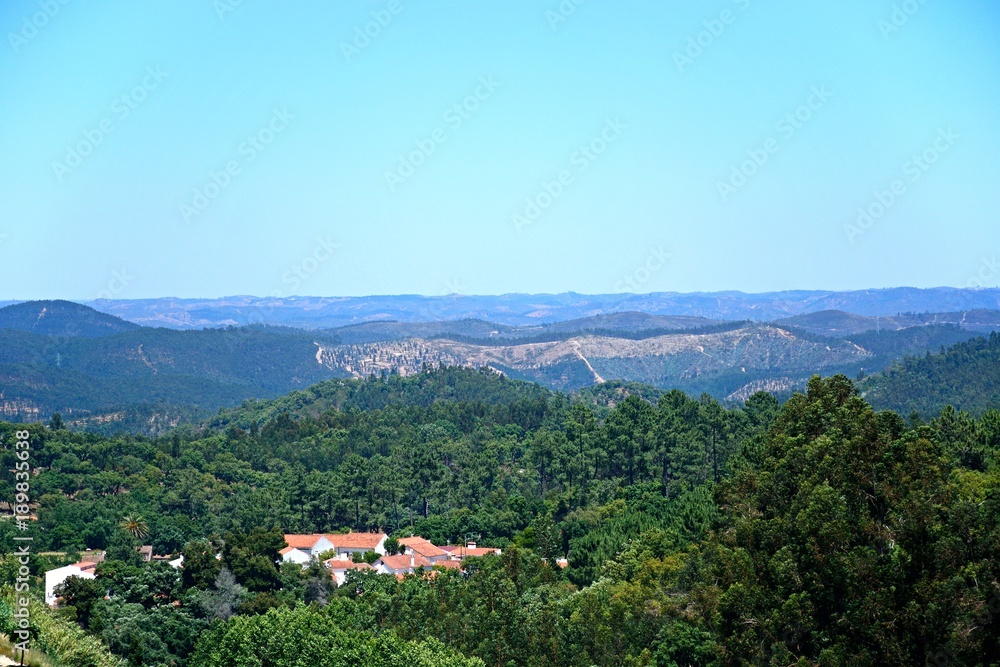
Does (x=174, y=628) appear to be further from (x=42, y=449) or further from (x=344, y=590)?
(x=42, y=449)

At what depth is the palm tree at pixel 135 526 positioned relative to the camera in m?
72.1

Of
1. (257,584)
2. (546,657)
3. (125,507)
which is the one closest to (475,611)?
(546,657)

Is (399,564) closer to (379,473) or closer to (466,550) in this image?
(466,550)

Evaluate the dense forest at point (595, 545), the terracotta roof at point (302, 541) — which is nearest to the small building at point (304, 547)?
the terracotta roof at point (302, 541)

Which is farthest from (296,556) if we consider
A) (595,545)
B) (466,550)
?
(595,545)

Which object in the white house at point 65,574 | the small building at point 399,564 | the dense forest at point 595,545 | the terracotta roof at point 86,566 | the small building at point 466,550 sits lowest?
the small building at point 466,550

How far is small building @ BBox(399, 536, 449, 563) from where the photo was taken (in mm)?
64000

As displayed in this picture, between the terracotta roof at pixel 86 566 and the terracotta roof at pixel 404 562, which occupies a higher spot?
the terracotta roof at pixel 86 566

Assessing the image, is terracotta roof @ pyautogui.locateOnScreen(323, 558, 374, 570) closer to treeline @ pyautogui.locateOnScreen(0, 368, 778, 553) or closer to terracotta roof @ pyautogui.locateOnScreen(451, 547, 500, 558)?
terracotta roof @ pyautogui.locateOnScreen(451, 547, 500, 558)

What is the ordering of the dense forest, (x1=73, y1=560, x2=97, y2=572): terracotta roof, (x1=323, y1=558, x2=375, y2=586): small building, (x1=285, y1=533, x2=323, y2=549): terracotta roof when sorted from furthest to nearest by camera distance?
(x1=285, y1=533, x2=323, y2=549): terracotta roof → (x1=323, y1=558, x2=375, y2=586): small building → (x1=73, y1=560, x2=97, y2=572): terracotta roof → the dense forest

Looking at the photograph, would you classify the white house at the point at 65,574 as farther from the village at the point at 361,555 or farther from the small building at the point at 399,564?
the small building at the point at 399,564

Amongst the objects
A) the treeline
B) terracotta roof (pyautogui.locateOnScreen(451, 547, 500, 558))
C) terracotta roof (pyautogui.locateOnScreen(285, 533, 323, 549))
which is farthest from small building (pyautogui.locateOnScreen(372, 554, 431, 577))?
the treeline

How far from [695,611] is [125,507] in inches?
2104

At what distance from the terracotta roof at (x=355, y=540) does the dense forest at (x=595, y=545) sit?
13.9 ft
